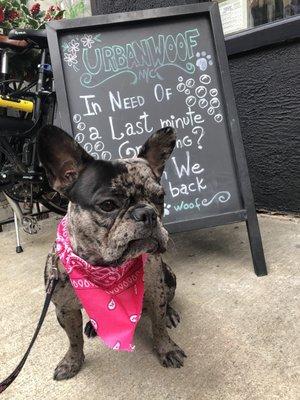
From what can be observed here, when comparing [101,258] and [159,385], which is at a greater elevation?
[101,258]

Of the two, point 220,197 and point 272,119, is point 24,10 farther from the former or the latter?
point 220,197

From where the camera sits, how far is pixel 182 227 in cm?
302

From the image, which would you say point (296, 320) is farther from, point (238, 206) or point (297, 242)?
point (297, 242)

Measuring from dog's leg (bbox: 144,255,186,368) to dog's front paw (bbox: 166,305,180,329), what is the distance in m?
0.27

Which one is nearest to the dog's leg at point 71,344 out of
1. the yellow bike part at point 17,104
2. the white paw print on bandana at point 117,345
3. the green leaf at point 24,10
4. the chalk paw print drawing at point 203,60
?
the white paw print on bandana at point 117,345

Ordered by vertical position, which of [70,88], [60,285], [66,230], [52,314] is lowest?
[52,314]

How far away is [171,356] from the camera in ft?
7.18

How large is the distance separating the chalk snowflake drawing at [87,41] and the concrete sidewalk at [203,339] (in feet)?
5.90

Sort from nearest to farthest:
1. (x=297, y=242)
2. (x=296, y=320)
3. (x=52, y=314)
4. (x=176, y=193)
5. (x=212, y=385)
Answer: (x=212, y=385), (x=296, y=320), (x=52, y=314), (x=176, y=193), (x=297, y=242)

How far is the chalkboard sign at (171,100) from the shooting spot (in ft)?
9.85

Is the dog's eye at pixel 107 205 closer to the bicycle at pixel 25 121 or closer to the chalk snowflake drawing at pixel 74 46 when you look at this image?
the chalk snowflake drawing at pixel 74 46

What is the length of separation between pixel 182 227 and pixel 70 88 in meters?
1.29

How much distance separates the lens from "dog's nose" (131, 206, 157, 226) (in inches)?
69.6

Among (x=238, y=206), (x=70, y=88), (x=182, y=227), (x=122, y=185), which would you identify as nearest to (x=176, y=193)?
(x=182, y=227)
